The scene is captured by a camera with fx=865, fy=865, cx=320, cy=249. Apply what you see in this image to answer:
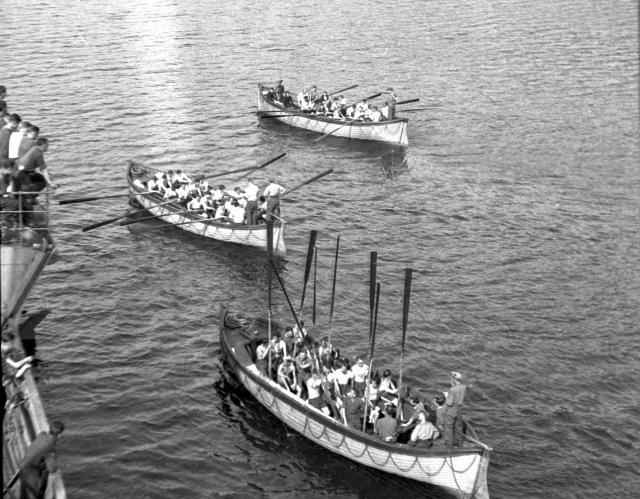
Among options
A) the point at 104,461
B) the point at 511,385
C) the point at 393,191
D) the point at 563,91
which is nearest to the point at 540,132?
the point at 563,91

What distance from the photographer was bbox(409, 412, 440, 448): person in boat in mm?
27156

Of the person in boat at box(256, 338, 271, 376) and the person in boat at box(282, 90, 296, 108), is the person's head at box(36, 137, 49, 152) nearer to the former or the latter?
the person in boat at box(256, 338, 271, 376)

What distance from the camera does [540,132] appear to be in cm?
6053

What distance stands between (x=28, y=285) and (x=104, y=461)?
308 inches

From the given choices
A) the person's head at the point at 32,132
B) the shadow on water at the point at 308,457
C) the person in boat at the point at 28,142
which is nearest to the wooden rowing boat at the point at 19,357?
the person in boat at the point at 28,142

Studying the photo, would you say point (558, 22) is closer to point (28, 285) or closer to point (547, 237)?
point (547, 237)

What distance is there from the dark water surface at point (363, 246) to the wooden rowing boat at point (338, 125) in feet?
3.32

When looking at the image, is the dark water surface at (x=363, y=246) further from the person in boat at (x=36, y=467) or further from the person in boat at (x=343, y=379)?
the person in boat at (x=36, y=467)

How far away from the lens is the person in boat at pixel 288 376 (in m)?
30.5

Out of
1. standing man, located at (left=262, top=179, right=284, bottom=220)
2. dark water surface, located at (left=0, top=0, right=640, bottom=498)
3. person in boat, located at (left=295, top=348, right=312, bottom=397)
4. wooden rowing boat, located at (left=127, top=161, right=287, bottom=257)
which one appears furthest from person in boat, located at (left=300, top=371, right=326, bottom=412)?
standing man, located at (left=262, top=179, right=284, bottom=220)

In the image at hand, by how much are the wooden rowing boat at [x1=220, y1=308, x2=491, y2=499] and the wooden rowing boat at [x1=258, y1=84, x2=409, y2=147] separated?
28.9 meters

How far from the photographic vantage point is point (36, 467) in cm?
1966

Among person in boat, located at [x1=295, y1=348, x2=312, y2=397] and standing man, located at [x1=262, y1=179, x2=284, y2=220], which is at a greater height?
standing man, located at [x1=262, y1=179, x2=284, y2=220]

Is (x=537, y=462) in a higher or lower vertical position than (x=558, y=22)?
lower
